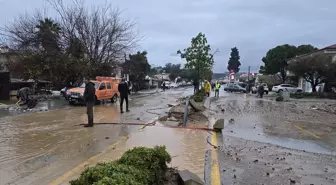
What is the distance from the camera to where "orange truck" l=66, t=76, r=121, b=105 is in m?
21.9

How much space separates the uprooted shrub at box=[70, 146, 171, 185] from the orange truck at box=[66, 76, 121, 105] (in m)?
18.0

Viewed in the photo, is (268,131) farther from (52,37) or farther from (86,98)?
(52,37)

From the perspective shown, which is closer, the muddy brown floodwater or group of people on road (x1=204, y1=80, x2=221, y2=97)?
the muddy brown floodwater

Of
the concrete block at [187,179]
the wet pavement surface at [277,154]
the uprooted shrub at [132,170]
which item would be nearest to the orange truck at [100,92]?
the wet pavement surface at [277,154]

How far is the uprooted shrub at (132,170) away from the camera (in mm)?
3430

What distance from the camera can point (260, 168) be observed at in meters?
6.59

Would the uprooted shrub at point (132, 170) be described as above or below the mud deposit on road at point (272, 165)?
above

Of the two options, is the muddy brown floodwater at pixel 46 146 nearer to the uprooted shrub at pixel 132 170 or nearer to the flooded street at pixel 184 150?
the flooded street at pixel 184 150

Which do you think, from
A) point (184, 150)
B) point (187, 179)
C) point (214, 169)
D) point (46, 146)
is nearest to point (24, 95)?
point (46, 146)

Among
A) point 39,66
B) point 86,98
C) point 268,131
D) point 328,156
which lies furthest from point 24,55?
point 328,156

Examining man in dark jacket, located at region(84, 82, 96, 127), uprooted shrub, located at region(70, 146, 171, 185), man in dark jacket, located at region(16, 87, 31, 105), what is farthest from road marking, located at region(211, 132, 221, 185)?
man in dark jacket, located at region(16, 87, 31, 105)

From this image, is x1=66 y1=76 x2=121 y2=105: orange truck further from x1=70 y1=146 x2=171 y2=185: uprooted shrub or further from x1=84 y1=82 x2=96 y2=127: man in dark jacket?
x1=70 y1=146 x2=171 y2=185: uprooted shrub

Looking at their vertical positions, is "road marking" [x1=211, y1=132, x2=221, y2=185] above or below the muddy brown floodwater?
below

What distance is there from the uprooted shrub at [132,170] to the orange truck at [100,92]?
18.0 metres
